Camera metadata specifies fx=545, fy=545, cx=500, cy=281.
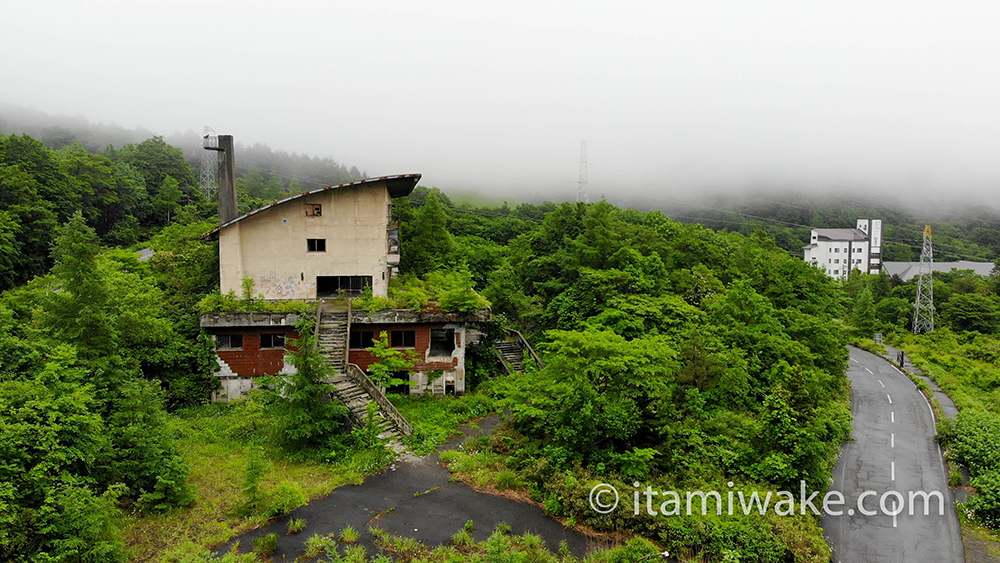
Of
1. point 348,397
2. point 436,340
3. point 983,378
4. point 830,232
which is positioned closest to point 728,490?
point 348,397

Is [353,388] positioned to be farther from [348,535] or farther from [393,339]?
[348,535]

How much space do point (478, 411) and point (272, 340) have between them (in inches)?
378

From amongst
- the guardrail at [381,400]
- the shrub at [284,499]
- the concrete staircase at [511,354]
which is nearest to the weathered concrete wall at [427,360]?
the guardrail at [381,400]

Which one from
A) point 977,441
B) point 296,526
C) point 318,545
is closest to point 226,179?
point 296,526

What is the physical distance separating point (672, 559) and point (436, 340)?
16.6 m

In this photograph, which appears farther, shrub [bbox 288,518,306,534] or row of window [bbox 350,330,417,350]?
row of window [bbox 350,330,417,350]

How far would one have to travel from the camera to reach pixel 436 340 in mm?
27594

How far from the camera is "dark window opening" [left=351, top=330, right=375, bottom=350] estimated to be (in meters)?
24.7

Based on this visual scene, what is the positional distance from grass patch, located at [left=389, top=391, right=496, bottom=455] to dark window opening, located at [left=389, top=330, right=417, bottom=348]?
2.33 meters

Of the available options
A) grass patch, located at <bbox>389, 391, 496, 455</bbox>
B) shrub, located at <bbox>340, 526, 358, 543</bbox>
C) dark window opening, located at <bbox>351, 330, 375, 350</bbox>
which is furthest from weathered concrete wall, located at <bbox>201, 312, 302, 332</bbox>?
shrub, located at <bbox>340, 526, 358, 543</bbox>

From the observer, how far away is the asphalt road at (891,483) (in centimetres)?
1599

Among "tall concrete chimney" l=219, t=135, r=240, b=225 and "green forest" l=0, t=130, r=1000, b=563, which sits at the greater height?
"tall concrete chimney" l=219, t=135, r=240, b=225

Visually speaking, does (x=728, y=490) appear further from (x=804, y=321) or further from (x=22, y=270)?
(x=22, y=270)

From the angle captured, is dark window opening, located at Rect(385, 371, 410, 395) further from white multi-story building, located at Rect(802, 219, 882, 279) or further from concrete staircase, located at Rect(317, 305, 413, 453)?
white multi-story building, located at Rect(802, 219, 882, 279)
